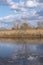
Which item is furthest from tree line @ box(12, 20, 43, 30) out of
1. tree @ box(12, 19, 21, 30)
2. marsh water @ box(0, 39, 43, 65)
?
marsh water @ box(0, 39, 43, 65)

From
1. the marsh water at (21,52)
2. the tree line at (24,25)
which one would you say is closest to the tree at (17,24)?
the tree line at (24,25)

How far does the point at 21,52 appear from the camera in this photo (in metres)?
3.92

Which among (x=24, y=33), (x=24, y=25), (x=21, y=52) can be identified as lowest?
(x=21, y=52)

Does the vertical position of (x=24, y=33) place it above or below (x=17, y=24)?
below

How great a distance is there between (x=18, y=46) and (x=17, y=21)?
1.80 feet

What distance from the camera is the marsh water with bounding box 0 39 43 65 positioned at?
355 cm

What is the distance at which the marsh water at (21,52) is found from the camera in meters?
3.55

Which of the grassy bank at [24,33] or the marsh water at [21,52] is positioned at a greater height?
the grassy bank at [24,33]

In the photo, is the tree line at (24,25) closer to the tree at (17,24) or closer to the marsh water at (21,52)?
the tree at (17,24)

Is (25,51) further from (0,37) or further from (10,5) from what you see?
(10,5)

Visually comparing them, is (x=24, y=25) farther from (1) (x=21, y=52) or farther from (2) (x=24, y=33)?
(1) (x=21, y=52)

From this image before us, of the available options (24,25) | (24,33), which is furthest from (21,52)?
(24,25)

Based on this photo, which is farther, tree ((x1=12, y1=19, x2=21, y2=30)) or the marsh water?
tree ((x1=12, y1=19, x2=21, y2=30))

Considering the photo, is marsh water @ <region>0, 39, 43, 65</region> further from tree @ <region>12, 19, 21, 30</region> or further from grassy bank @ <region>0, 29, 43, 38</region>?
tree @ <region>12, 19, 21, 30</region>
